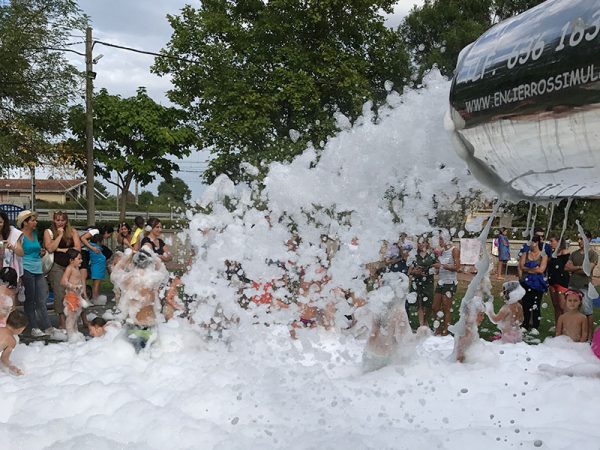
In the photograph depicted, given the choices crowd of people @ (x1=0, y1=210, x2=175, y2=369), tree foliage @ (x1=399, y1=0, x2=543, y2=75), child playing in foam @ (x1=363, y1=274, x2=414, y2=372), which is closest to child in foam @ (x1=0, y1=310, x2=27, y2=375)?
crowd of people @ (x1=0, y1=210, x2=175, y2=369)

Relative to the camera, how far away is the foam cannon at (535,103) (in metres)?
2.64

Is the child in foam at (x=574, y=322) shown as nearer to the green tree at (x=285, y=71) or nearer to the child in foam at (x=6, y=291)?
the child in foam at (x=6, y=291)

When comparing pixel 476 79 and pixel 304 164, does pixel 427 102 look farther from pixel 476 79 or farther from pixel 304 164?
pixel 304 164

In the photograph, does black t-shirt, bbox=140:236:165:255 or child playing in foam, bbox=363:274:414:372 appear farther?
black t-shirt, bbox=140:236:165:255

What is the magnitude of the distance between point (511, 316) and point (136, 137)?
14.9m

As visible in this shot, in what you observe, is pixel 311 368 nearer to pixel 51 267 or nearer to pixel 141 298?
pixel 141 298

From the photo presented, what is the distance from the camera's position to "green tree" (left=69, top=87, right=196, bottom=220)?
1947cm


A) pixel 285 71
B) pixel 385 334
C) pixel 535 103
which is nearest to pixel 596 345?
pixel 385 334

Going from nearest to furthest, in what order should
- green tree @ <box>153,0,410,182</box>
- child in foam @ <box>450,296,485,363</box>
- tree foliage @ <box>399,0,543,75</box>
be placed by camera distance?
child in foam @ <box>450,296,485,363</box> < green tree @ <box>153,0,410,182</box> < tree foliage @ <box>399,0,543,75</box>

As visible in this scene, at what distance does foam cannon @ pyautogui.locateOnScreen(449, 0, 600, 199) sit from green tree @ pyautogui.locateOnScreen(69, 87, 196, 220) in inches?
663

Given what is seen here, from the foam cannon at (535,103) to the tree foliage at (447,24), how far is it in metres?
17.9

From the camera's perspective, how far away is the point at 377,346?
598 centimetres

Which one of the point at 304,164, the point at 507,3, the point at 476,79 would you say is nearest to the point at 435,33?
the point at 507,3

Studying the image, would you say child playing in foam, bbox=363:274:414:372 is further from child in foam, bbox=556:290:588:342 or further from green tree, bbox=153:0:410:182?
green tree, bbox=153:0:410:182
